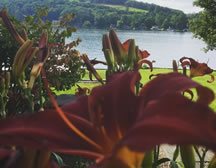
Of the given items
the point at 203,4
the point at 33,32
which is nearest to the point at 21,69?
the point at 33,32

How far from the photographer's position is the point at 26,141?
13.0 inches

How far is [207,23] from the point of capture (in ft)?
53.6

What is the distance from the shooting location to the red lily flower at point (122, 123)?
0.27 metres

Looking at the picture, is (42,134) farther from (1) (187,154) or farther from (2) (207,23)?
(2) (207,23)

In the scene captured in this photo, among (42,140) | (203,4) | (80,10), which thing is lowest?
(80,10)

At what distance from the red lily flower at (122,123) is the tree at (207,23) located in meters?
16.0

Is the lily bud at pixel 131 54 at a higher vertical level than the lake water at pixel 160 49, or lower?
higher

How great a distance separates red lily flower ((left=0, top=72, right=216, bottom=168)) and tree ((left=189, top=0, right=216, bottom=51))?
16.0 meters

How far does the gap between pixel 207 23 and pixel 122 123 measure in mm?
16562

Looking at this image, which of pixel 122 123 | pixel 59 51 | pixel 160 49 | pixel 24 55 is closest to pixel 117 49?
pixel 24 55

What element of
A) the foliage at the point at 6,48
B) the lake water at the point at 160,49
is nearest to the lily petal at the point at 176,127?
the foliage at the point at 6,48

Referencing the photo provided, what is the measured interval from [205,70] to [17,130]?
802 mm

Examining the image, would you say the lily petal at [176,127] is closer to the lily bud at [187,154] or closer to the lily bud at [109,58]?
the lily bud at [187,154]

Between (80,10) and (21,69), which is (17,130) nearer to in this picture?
(21,69)
